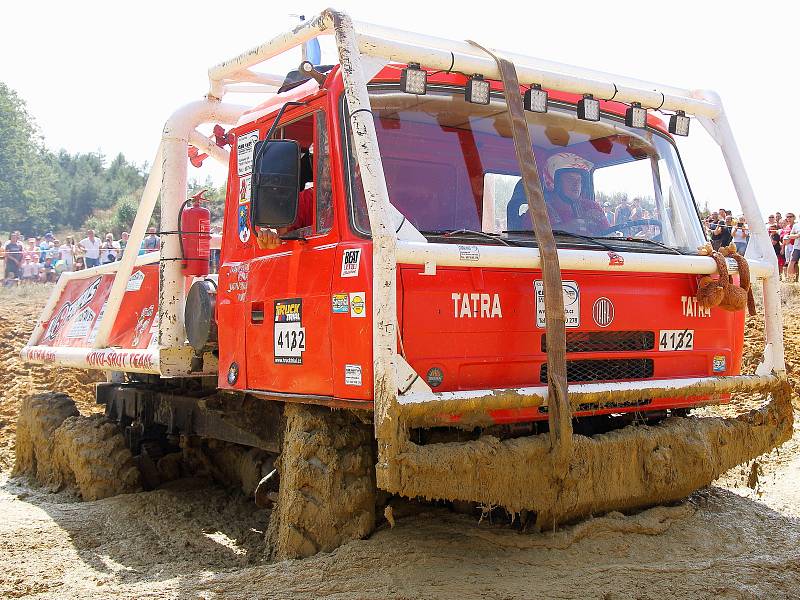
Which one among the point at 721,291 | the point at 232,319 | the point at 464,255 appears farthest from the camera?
the point at 232,319

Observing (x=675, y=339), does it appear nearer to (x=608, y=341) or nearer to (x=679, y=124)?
(x=608, y=341)

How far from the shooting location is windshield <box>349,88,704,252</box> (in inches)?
183

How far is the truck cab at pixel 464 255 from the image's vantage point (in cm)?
430

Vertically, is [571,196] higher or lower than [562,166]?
lower

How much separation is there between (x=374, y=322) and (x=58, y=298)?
570 centimetres

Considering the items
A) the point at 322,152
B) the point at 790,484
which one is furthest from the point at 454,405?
the point at 790,484

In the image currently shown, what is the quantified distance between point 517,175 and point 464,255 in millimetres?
1042

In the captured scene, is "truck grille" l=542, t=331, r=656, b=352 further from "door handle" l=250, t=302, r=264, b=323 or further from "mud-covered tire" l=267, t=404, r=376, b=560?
"door handle" l=250, t=302, r=264, b=323

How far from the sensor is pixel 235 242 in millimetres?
5551

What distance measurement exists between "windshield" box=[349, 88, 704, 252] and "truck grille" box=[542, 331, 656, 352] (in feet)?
1.63

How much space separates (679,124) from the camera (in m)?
5.48

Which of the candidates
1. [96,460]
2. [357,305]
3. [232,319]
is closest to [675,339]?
[357,305]

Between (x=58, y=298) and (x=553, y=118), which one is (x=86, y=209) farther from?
(x=553, y=118)

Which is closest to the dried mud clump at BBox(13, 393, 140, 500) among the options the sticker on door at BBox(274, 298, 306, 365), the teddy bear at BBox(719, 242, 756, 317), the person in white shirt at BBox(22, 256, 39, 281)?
the sticker on door at BBox(274, 298, 306, 365)
